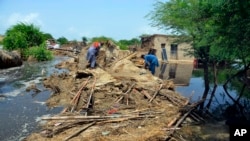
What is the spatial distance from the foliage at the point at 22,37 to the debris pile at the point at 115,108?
2032 centimetres

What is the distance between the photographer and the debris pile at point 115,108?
795 cm

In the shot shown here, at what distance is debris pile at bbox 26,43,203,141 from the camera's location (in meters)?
7.95

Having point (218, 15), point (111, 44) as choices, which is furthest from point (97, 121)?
point (111, 44)

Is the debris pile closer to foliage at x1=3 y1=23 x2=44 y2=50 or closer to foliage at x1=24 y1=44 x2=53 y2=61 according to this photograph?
foliage at x1=24 y1=44 x2=53 y2=61

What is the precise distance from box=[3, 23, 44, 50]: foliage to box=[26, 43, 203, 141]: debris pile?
20325 mm

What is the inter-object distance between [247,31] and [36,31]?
35880 mm

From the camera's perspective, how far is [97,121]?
28.5 feet

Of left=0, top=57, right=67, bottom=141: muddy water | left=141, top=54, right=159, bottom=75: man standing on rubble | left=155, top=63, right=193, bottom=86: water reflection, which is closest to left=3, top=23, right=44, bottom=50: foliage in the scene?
left=155, top=63, right=193, bottom=86: water reflection

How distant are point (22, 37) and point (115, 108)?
94.1 ft

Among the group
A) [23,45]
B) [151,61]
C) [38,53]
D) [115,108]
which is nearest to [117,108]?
[115,108]

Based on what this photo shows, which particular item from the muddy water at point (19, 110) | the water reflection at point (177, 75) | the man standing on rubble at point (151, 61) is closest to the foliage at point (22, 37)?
the water reflection at point (177, 75)

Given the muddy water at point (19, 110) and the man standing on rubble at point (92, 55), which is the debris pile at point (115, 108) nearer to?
the muddy water at point (19, 110)

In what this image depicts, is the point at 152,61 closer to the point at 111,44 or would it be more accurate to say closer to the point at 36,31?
the point at 111,44

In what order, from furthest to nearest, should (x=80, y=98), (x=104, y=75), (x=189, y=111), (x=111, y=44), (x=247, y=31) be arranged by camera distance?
(x=111, y=44), (x=104, y=75), (x=80, y=98), (x=189, y=111), (x=247, y=31)
